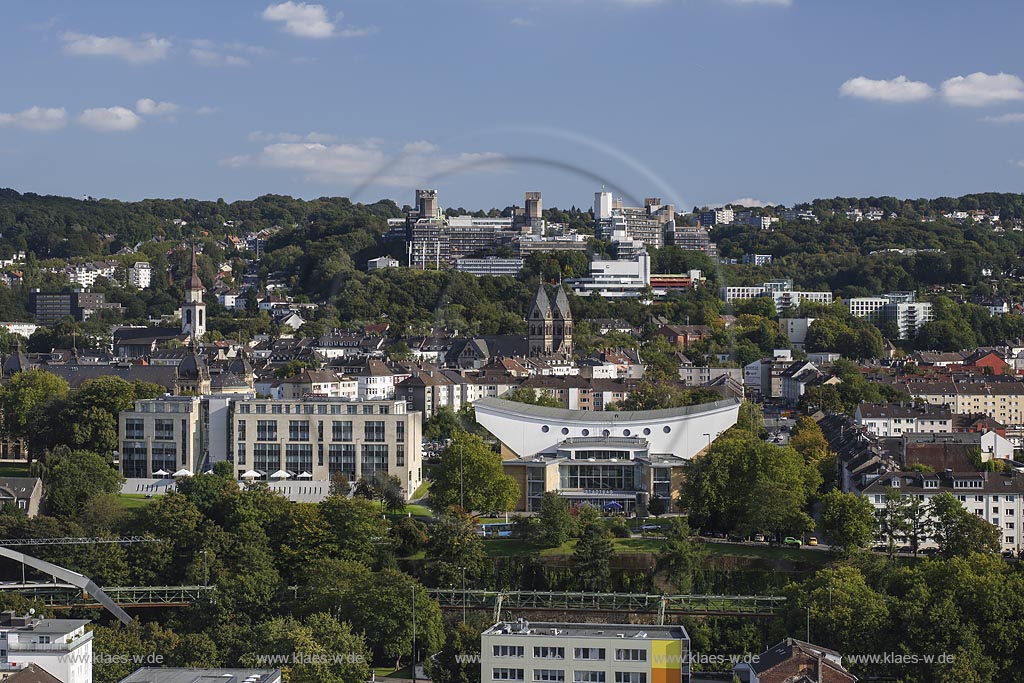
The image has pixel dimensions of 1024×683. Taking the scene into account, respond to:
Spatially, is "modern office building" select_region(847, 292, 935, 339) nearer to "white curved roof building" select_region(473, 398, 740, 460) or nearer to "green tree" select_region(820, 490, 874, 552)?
"white curved roof building" select_region(473, 398, 740, 460)

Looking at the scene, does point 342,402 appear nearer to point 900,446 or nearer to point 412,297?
point 900,446

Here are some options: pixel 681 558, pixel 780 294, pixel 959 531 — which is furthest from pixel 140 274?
pixel 959 531

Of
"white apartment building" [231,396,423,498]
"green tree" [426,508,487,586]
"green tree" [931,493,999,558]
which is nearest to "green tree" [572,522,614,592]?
"green tree" [426,508,487,586]

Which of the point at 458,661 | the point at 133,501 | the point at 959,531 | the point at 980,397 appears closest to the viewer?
the point at 458,661

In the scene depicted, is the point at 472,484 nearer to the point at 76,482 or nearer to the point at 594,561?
the point at 594,561

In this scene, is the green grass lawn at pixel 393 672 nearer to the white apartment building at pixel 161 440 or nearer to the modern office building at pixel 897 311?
the white apartment building at pixel 161 440

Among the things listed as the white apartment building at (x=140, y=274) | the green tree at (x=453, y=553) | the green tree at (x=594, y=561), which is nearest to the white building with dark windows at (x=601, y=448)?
the green tree at (x=594, y=561)
